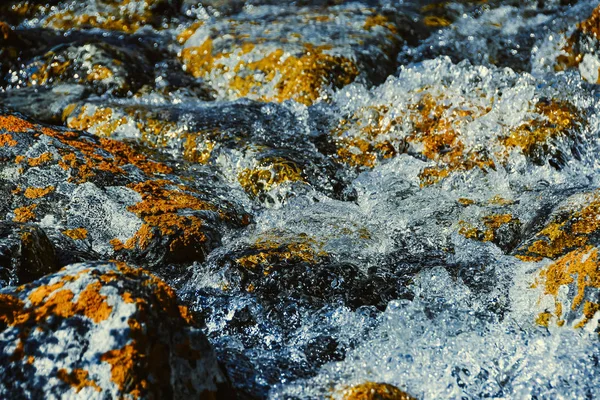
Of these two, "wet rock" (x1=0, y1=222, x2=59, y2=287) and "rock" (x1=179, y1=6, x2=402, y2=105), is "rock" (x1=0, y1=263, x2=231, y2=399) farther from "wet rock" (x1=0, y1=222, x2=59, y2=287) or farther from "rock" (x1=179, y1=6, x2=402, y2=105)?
"rock" (x1=179, y1=6, x2=402, y2=105)

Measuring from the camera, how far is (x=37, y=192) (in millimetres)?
3758

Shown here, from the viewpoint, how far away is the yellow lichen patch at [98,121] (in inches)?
198

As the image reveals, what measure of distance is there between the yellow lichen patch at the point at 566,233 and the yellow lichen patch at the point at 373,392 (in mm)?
1285

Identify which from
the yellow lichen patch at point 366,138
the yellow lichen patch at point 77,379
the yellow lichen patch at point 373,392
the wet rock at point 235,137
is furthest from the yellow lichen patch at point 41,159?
the yellow lichen patch at point 373,392

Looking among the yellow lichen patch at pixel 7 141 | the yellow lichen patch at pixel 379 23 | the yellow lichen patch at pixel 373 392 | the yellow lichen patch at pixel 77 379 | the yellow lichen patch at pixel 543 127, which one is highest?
the yellow lichen patch at pixel 77 379

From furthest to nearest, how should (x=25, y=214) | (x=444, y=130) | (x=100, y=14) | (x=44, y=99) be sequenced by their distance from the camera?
(x=100, y=14) → (x=44, y=99) → (x=444, y=130) → (x=25, y=214)

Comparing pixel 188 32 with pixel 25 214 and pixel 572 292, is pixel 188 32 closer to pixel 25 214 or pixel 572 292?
pixel 25 214

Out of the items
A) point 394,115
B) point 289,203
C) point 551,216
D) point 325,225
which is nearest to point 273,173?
point 289,203

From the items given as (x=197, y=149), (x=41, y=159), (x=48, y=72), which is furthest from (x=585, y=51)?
(x=48, y=72)

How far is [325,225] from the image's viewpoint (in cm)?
380

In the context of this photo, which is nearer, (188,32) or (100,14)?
→ (188,32)

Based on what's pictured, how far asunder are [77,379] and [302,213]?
2.23 m

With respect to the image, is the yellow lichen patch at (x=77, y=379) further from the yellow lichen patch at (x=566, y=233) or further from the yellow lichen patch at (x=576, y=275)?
the yellow lichen patch at (x=566, y=233)

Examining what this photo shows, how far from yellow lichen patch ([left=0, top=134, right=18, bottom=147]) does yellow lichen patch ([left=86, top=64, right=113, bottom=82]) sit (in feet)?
6.10
